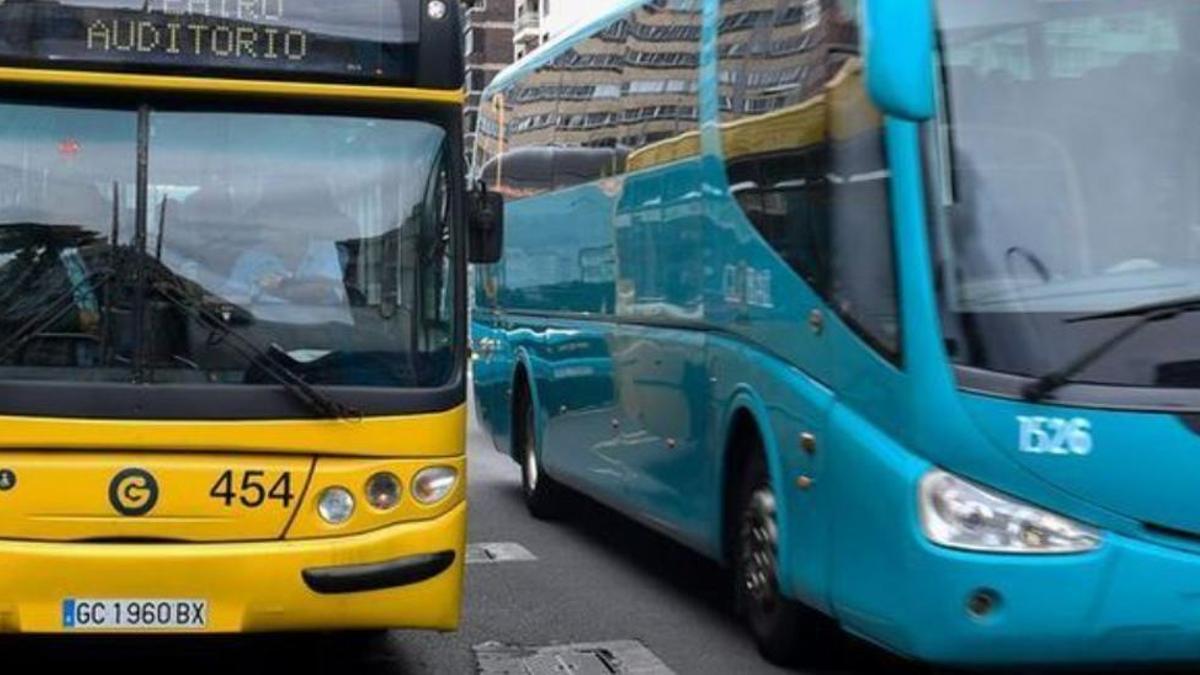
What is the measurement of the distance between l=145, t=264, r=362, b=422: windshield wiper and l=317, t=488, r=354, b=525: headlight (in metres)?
0.27

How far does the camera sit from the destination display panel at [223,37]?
6344 mm

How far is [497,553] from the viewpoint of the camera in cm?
1120

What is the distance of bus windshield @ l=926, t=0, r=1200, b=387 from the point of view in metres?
5.66

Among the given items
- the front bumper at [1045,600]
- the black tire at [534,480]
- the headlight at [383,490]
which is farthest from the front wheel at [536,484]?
the front bumper at [1045,600]

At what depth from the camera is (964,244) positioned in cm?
582

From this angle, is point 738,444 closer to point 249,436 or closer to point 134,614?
point 249,436

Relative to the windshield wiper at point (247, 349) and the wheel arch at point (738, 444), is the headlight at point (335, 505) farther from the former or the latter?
the wheel arch at point (738, 444)

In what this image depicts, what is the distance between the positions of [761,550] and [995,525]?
2.08 meters

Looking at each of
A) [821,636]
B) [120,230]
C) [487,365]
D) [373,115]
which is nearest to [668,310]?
[821,636]

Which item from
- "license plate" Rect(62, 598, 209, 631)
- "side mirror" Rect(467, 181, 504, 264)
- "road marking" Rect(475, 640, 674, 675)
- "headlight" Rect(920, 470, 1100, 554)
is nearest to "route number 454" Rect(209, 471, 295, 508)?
"license plate" Rect(62, 598, 209, 631)

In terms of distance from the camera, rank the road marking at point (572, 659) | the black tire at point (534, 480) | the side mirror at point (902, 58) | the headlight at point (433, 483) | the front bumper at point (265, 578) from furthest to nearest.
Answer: the black tire at point (534, 480), the road marking at point (572, 659), the headlight at point (433, 483), the front bumper at point (265, 578), the side mirror at point (902, 58)

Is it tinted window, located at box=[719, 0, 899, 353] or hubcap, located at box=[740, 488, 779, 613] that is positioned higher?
tinted window, located at box=[719, 0, 899, 353]

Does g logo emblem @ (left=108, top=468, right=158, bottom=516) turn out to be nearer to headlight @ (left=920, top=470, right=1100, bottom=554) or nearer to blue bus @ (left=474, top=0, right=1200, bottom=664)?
blue bus @ (left=474, top=0, right=1200, bottom=664)

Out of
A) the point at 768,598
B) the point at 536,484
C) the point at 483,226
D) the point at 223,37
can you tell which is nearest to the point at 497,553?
the point at 536,484
